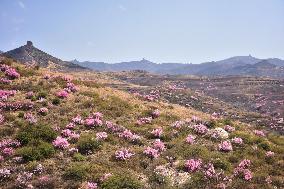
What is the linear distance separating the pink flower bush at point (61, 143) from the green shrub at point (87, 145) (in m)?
0.73

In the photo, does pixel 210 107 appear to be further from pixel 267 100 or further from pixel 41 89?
pixel 41 89

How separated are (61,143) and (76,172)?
3.81 meters

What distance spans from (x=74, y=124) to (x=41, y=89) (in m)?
7.58

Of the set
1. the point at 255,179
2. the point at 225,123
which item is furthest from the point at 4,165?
the point at 225,123

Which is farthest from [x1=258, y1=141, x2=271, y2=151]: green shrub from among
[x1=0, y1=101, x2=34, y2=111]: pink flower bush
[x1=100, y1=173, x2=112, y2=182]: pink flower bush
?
[x1=0, y1=101, x2=34, y2=111]: pink flower bush

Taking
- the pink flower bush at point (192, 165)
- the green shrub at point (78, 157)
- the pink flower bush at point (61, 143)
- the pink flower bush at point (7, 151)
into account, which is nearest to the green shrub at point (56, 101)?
the pink flower bush at point (61, 143)

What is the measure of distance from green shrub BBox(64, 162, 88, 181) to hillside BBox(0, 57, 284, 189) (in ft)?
0.13

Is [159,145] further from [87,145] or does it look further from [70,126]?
[70,126]

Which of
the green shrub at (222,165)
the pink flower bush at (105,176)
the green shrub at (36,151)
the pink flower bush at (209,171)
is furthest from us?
the green shrub at (222,165)

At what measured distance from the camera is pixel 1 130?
25703 mm

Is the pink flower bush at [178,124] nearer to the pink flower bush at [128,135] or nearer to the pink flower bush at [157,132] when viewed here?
the pink flower bush at [157,132]

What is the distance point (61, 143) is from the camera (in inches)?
966

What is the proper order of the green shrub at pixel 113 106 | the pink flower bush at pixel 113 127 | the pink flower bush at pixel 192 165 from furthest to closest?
1. the green shrub at pixel 113 106
2. the pink flower bush at pixel 113 127
3. the pink flower bush at pixel 192 165

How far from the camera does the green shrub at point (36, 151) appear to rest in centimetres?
2252
